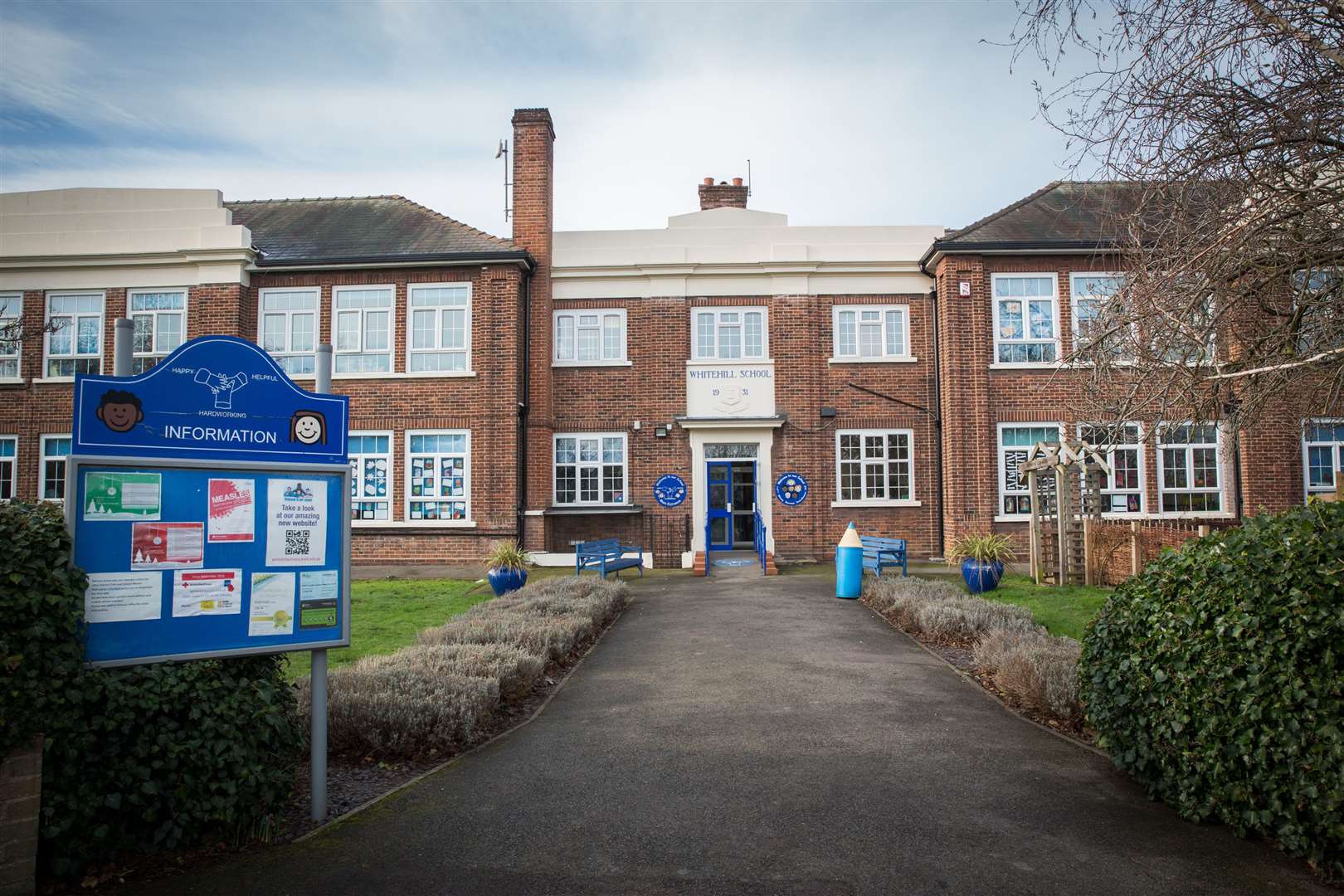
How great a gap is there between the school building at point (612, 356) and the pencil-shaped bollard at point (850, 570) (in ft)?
18.0

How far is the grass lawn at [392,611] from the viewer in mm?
9578

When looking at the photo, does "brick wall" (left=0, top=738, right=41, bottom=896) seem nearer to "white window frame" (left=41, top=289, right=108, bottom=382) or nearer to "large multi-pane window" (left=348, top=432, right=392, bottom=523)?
"large multi-pane window" (left=348, top=432, right=392, bottom=523)

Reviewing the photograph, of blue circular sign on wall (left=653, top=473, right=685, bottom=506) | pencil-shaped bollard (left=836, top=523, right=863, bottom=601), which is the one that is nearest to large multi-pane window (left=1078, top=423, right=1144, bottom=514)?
pencil-shaped bollard (left=836, top=523, right=863, bottom=601)

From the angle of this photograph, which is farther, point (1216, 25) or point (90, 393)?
point (1216, 25)

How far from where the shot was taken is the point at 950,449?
63.5 ft

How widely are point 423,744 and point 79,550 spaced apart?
2798 mm

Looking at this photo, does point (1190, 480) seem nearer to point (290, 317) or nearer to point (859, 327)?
point (859, 327)

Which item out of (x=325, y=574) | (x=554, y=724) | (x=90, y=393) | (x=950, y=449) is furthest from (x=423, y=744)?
(x=950, y=449)

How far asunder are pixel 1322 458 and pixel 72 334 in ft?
96.4

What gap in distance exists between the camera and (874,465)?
66.3 ft

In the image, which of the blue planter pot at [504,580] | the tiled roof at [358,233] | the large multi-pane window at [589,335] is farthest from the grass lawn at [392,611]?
the tiled roof at [358,233]

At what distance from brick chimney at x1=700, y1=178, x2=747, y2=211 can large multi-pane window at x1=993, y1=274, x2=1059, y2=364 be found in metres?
6.93

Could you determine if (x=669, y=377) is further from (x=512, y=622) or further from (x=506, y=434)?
(x=512, y=622)

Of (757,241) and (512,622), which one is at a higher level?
(757,241)
